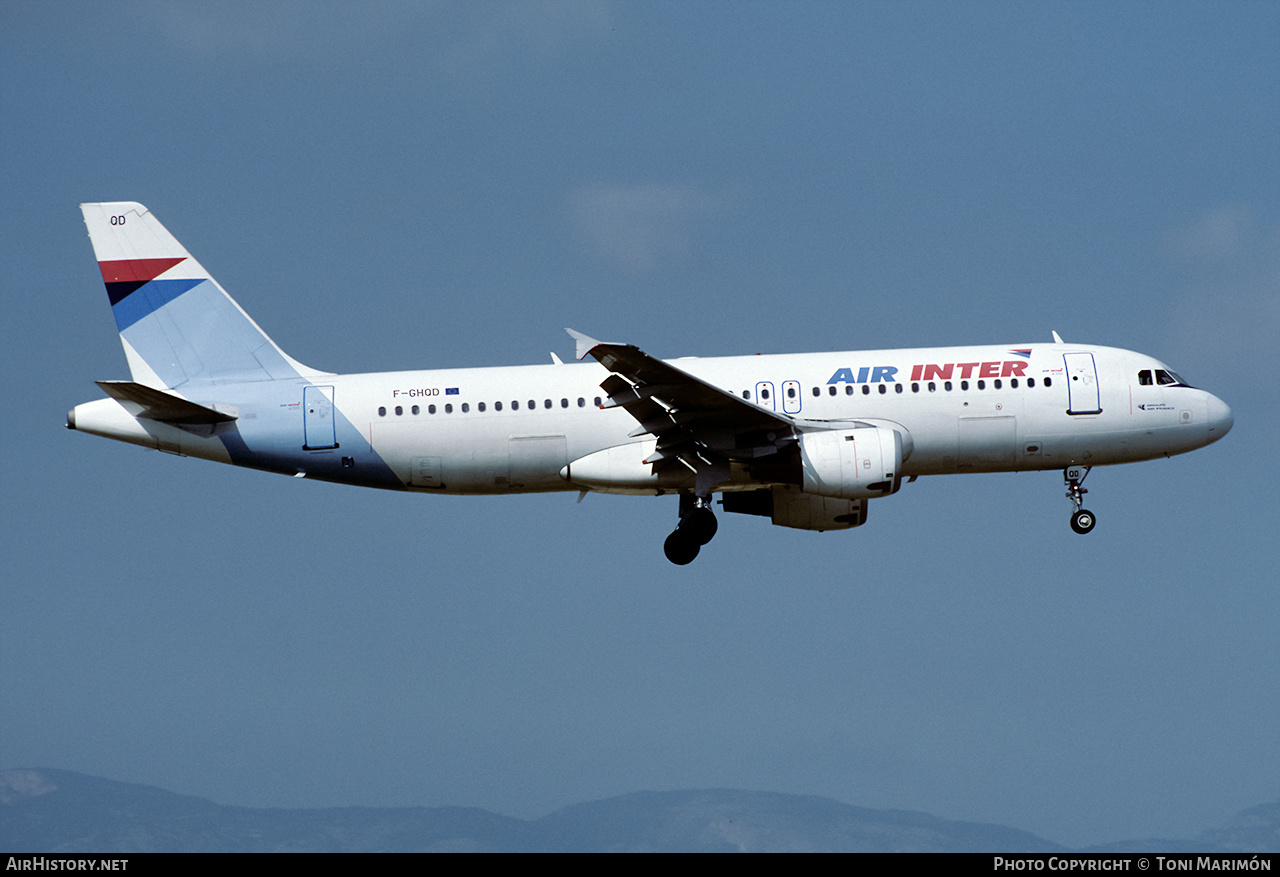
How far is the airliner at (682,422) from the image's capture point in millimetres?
35125

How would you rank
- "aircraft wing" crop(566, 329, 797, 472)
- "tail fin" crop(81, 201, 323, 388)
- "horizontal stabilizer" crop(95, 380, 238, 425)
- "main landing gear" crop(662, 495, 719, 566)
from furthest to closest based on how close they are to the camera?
"tail fin" crop(81, 201, 323, 388), "main landing gear" crop(662, 495, 719, 566), "horizontal stabilizer" crop(95, 380, 238, 425), "aircraft wing" crop(566, 329, 797, 472)

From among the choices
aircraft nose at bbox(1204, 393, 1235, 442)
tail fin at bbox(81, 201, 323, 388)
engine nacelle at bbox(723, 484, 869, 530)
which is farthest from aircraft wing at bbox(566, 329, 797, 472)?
aircraft nose at bbox(1204, 393, 1235, 442)

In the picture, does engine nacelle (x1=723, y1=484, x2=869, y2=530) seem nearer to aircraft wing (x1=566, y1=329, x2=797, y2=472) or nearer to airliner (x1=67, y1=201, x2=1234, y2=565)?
airliner (x1=67, y1=201, x2=1234, y2=565)

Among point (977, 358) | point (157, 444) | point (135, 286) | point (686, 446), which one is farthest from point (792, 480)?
point (135, 286)

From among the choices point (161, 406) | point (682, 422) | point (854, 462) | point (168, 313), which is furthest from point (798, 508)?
point (168, 313)

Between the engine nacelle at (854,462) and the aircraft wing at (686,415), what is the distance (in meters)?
0.84

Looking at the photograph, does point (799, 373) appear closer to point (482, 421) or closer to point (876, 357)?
point (876, 357)

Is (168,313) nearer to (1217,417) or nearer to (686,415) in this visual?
(686,415)

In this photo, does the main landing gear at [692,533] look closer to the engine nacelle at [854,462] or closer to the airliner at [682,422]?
the airliner at [682,422]

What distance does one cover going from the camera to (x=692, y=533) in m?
36.3

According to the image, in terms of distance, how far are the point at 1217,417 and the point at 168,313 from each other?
1059 inches

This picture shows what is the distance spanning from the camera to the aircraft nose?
3697cm

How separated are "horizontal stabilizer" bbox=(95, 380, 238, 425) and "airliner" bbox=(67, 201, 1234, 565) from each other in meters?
0.05

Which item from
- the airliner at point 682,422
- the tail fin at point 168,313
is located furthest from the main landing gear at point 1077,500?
the tail fin at point 168,313
